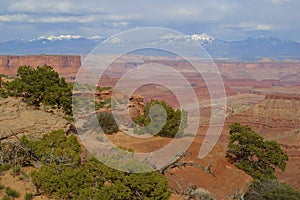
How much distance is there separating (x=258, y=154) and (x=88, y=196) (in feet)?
55.0

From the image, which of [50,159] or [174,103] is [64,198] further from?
[174,103]

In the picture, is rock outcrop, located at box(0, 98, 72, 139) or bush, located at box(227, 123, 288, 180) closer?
rock outcrop, located at box(0, 98, 72, 139)

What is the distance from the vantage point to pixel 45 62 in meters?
126

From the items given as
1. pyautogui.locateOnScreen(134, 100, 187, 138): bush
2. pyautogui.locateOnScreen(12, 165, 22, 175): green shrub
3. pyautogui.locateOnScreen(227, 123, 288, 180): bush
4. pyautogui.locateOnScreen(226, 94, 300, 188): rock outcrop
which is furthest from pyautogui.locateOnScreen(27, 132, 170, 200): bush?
pyautogui.locateOnScreen(226, 94, 300, 188): rock outcrop

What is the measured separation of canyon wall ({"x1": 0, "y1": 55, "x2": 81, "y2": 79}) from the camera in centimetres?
11269

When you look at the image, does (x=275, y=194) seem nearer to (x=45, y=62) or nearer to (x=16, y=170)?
(x=16, y=170)

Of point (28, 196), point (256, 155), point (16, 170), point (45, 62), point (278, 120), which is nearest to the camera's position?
point (28, 196)

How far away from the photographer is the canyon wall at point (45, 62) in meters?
113

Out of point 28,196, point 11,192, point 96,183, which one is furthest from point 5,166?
point 96,183

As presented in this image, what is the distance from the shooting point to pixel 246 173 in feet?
82.1

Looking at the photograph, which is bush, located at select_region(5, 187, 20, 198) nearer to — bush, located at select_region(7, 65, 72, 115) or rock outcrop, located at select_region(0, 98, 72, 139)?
rock outcrop, located at select_region(0, 98, 72, 139)

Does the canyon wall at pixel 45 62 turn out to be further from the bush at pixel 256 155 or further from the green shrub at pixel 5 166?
the green shrub at pixel 5 166

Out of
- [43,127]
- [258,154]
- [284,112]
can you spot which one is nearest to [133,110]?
[258,154]

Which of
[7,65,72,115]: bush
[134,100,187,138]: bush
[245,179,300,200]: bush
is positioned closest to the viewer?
[245,179,300,200]: bush
